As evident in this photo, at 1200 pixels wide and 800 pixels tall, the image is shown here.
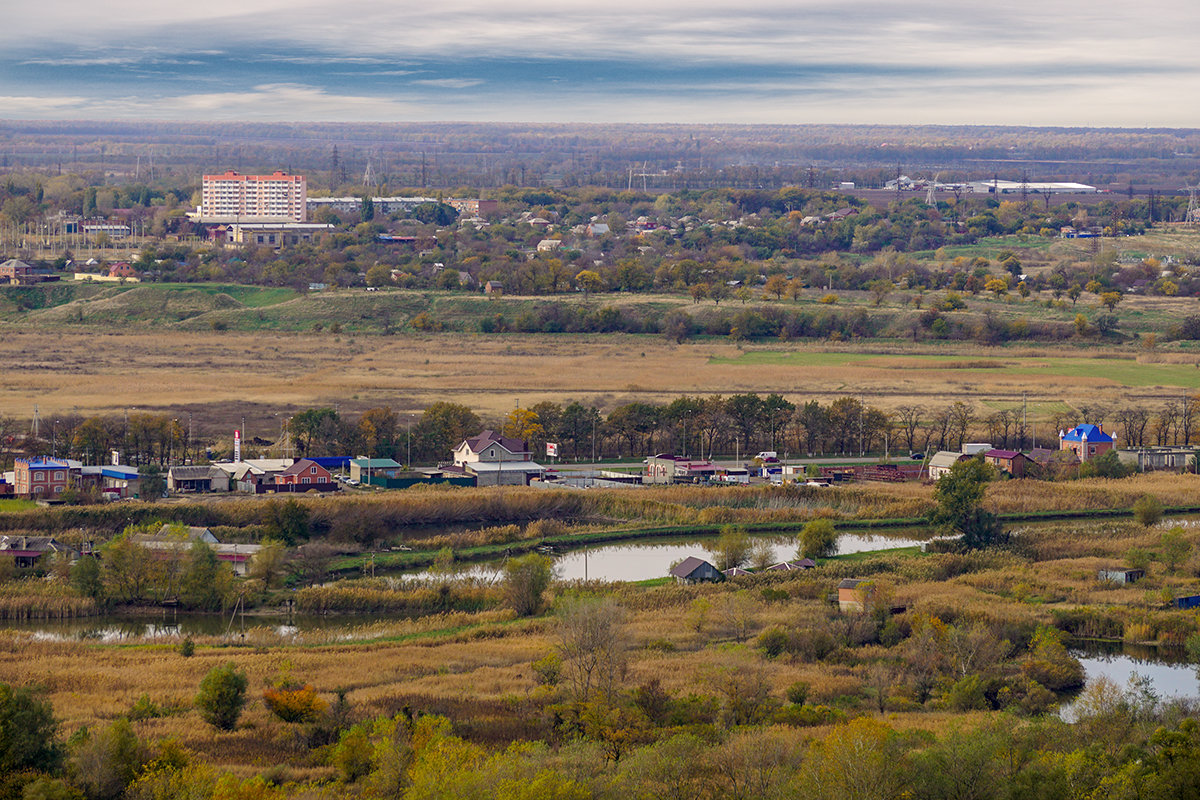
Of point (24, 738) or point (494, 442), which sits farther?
point (494, 442)

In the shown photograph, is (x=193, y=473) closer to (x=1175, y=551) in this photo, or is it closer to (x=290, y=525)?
(x=290, y=525)

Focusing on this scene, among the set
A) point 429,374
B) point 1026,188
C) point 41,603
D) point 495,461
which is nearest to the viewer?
point 41,603

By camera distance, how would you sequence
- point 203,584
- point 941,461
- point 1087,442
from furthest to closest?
1. point 1087,442
2. point 941,461
3. point 203,584

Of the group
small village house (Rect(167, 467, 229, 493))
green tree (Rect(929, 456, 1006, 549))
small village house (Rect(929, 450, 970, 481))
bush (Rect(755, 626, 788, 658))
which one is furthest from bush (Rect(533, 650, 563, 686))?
small village house (Rect(929, 450, 970, 481))

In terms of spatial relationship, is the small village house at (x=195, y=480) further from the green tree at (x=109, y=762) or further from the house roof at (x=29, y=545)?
the green tree at (x=109, y=762)

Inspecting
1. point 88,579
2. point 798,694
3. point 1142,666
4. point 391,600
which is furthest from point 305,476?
point 1142,666

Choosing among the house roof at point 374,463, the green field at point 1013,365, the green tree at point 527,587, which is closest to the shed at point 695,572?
the green tree at point 527,587

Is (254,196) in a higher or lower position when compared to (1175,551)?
higher
